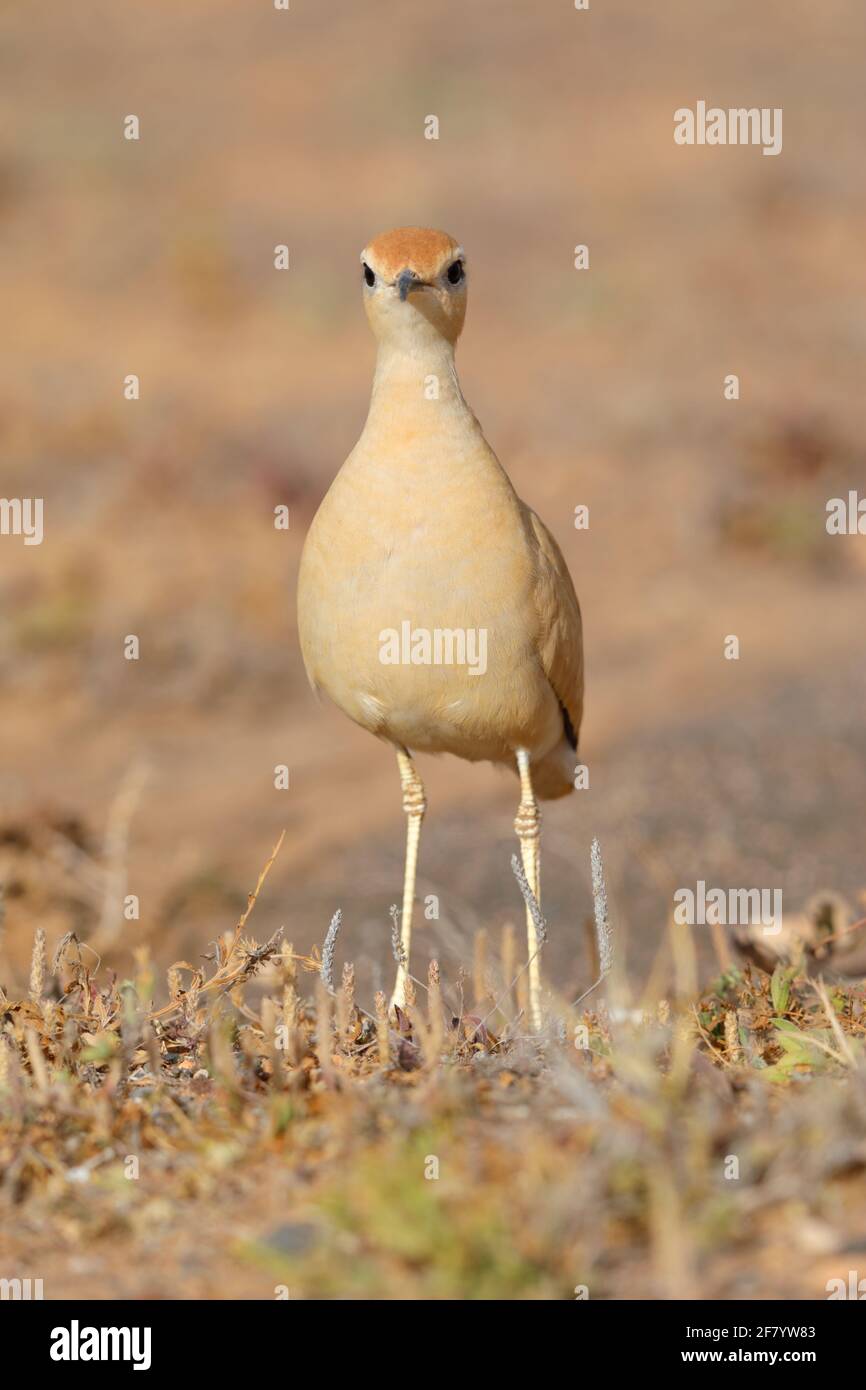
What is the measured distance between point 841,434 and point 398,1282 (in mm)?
12574

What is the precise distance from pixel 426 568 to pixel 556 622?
49 centimetres

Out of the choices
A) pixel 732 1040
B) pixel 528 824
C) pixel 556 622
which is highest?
pixel 556 622

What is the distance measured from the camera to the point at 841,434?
1402cm

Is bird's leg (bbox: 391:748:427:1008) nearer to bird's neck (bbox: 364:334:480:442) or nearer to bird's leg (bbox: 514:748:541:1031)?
bird's leg (bbox: 514:748:541:1031)

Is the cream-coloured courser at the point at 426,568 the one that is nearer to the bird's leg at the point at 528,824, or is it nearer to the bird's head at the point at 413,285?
the bird's head at the point at 413,285

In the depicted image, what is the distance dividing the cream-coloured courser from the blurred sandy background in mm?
713

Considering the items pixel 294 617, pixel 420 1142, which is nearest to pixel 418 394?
pixel 420 1142

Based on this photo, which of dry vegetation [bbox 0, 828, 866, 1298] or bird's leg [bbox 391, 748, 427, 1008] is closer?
dry vegetation [bbox 0, 828, 866, 1298]

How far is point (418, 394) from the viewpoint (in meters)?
4.38

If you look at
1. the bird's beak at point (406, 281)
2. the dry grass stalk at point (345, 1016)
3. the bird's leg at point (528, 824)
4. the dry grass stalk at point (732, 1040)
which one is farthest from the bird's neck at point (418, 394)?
the dry grass stalk at point (732, 1040)

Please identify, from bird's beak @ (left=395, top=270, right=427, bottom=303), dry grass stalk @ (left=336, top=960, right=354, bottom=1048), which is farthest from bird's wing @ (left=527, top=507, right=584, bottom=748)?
dry grass stalk @ (left=336, top=960, right=354, bottom=1048)

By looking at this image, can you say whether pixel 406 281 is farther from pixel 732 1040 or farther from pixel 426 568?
pixel 732 1040

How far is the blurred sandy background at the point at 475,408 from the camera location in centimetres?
750

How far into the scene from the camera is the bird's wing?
439cm
